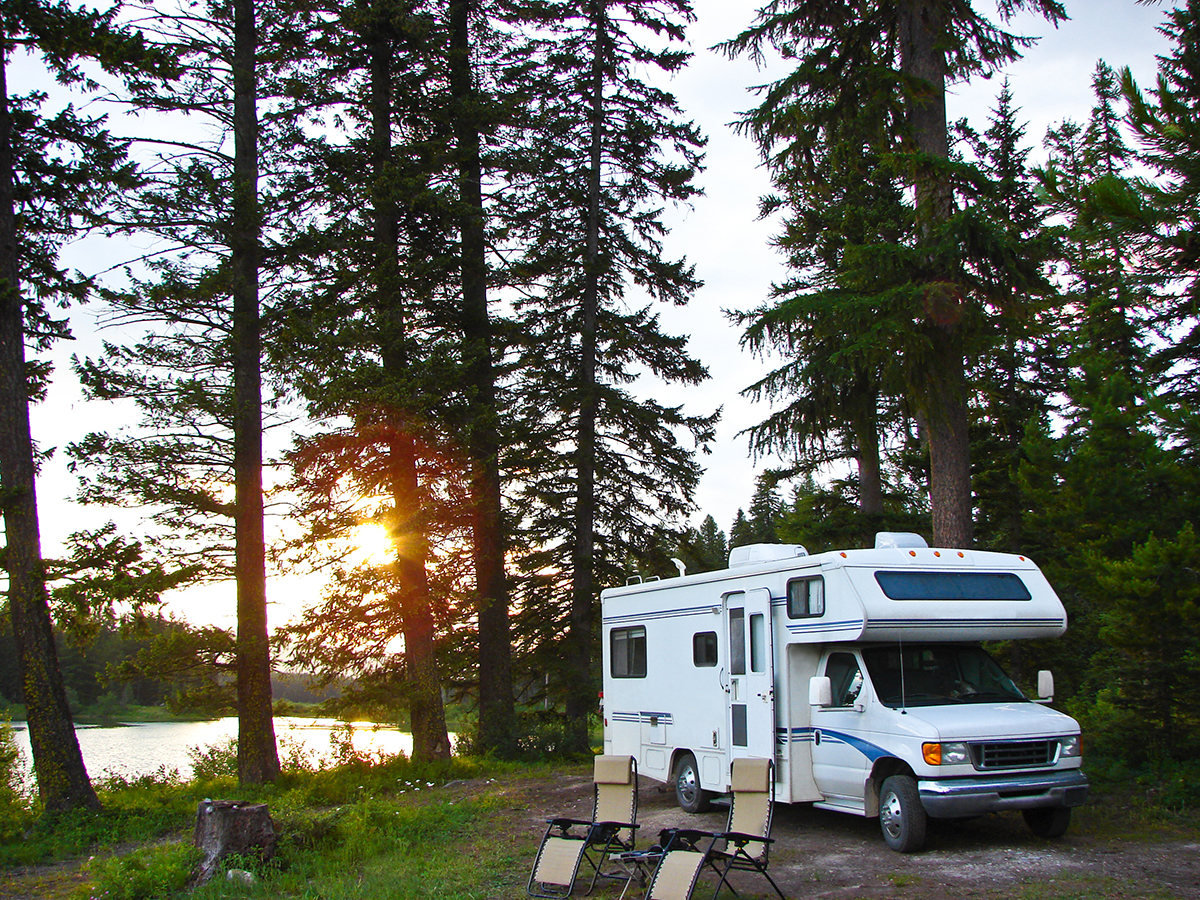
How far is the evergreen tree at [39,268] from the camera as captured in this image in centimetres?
1260

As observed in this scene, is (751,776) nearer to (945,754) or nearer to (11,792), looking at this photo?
(945,754)

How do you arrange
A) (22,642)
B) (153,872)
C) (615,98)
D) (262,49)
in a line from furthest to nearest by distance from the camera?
1. (615,98)
2. (262,49)
3. (22,642)
4. (153,872)

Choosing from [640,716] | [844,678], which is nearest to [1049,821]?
[844,678]

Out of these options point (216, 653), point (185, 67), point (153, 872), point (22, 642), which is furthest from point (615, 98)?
point (153, 872)

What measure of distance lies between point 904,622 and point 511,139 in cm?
1442

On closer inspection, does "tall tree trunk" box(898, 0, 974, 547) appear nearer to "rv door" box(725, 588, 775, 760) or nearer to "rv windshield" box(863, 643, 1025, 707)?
"rv windshield" box(863, 643, 1025, 707)

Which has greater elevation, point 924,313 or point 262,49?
point 262,49

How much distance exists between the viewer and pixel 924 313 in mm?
13188

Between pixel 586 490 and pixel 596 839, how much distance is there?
12.7 metres

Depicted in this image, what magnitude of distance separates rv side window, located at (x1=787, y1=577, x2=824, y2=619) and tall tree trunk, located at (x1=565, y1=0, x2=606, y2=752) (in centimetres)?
1028

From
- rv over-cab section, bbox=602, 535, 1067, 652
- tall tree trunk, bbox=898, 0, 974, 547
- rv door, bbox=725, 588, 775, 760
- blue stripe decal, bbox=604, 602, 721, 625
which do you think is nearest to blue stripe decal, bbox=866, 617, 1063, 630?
rv over-cab section, bbox=602, 535, 1067, 652

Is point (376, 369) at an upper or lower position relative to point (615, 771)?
upper

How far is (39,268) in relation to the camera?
46.4ft

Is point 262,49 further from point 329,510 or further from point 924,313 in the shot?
point 924,313
